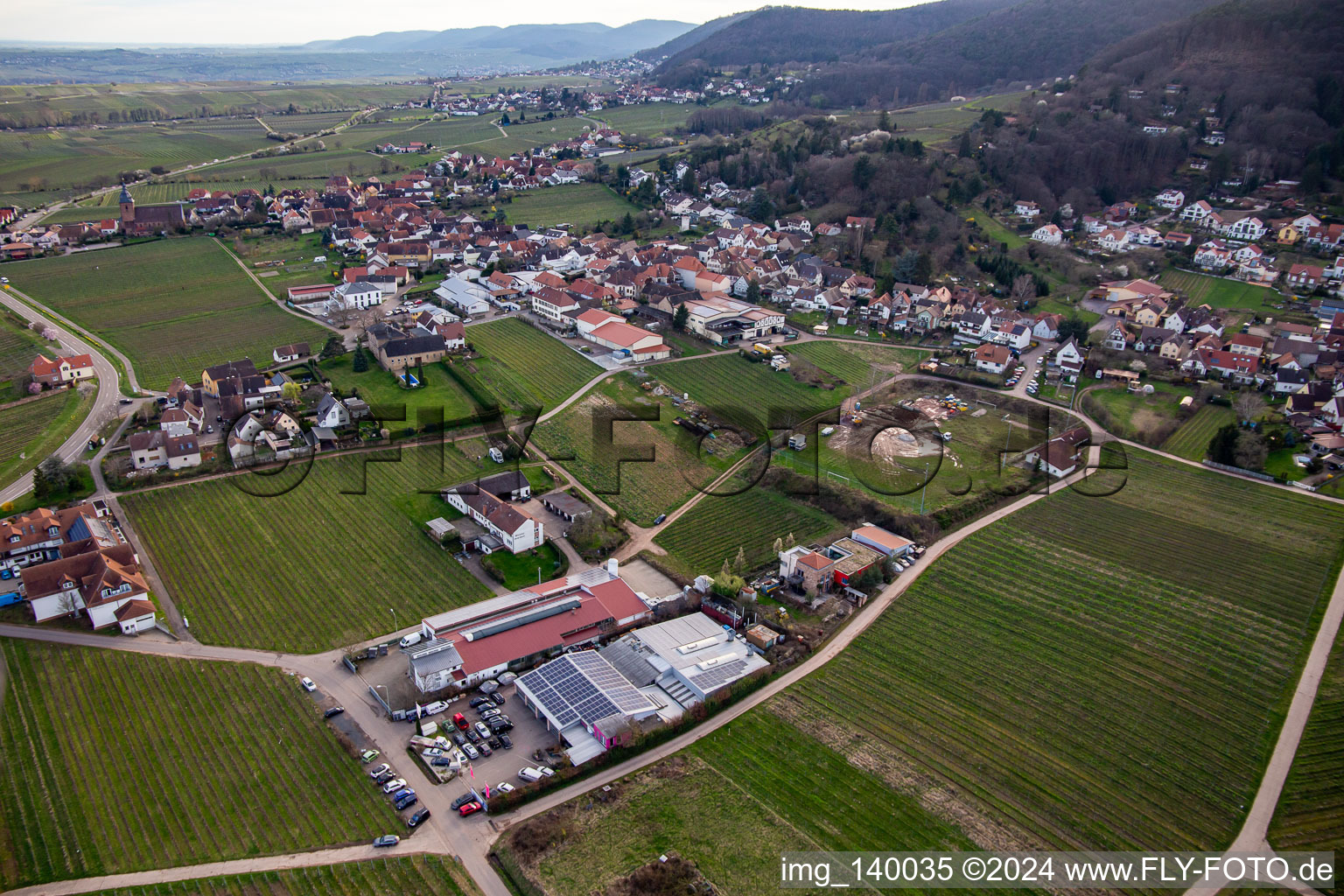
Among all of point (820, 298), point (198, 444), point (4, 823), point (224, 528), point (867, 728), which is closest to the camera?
point (4, 823)

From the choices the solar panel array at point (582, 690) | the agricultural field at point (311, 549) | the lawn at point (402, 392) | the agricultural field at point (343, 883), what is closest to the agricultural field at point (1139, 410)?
the solar panel array at point (582, 690)

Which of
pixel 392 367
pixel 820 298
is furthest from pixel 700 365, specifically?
pixel 392 367

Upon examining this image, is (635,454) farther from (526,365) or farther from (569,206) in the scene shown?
(569,206)

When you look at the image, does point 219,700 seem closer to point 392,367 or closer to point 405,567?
point 405,567

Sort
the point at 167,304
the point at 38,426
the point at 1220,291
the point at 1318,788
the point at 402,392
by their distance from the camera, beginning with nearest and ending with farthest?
the point at 1318,788
the point at 38,426
the point at 402,392
the point at 167,304
the point at 1220,291

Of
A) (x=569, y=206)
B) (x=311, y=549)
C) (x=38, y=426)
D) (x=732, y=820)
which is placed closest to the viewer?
(x=732, y=820)

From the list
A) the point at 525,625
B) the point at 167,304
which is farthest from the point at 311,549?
the point at 167,304
